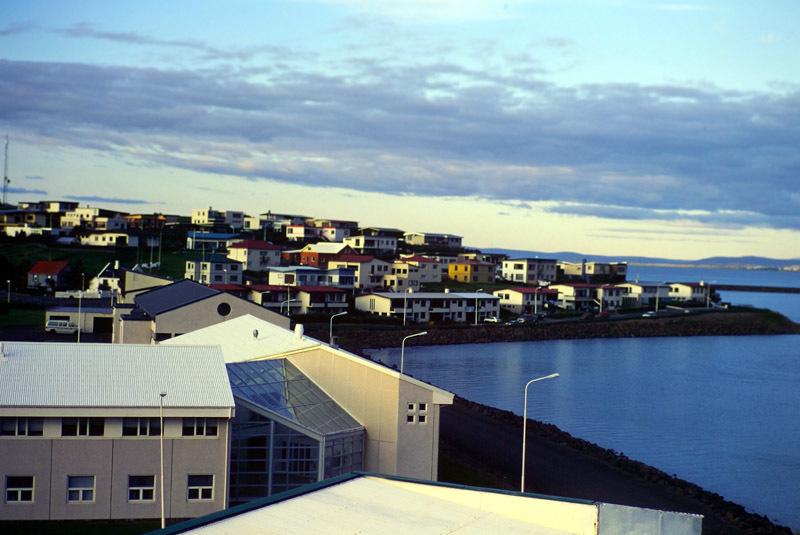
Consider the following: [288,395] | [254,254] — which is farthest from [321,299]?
[288,395]

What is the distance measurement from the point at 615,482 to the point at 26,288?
48653mm

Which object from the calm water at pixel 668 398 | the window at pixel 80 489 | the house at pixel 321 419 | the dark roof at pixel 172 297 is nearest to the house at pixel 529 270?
the calm water at pixel 668 398

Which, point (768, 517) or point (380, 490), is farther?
point (768, 517)

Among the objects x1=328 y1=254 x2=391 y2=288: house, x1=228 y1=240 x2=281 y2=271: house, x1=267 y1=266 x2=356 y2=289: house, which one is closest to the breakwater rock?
x1=267 y1=266 x2=356 y2=289: house

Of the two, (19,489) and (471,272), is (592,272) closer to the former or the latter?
(471,272)

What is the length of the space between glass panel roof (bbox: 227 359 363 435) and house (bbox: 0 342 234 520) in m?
1.35

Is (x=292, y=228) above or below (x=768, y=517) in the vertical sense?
above

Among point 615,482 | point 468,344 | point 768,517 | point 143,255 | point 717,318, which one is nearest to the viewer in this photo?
point 768,517

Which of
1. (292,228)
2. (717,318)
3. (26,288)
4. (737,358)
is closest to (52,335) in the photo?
(26,288)

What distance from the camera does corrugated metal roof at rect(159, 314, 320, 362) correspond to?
20.1 meters

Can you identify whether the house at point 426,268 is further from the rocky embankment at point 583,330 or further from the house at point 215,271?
the house at point 215,271

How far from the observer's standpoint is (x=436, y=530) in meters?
9.56

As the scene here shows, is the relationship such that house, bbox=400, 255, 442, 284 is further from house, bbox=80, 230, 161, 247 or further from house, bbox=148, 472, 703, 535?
house, bbox=148, 472, 703, 535

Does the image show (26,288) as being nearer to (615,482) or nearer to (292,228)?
(292,228)
